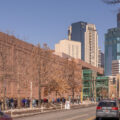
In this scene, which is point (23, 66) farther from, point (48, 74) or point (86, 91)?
point (86, 91)

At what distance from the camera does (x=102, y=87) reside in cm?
11206

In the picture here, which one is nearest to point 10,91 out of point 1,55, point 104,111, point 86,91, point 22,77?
point 22,77

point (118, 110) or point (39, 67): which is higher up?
point (39, 67)

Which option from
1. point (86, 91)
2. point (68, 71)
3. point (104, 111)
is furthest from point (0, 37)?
point (86, 91)

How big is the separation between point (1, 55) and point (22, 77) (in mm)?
14123

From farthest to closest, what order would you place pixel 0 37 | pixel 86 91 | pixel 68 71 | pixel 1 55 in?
pixel 86 91 → pixel 68 71 → pixel 0 37 → pixel 1 55

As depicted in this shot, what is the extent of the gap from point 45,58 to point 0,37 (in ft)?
28.1

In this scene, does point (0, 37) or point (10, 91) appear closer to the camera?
point (0, 37)

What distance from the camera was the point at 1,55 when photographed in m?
36.1

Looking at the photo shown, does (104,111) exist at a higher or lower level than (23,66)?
lower

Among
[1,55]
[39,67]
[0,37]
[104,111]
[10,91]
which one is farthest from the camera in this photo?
[10,91]

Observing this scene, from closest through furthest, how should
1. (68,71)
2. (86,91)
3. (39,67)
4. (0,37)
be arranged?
(39,67) < (0,37) < (68,71) < (86,91)

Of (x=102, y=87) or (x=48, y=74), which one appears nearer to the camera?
(x=48, y=74)

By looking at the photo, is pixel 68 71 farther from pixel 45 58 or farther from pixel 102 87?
pixel 102 87
